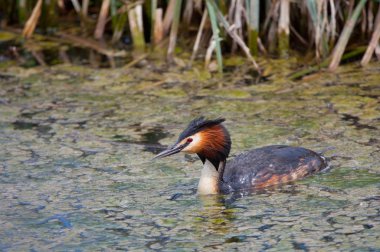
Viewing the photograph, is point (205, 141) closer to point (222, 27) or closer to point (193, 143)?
point (193, 143)

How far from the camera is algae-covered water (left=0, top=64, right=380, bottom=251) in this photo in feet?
14.8

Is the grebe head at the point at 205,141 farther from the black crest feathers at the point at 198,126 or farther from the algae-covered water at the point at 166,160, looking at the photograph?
the algae-covered water at the point at 166,160

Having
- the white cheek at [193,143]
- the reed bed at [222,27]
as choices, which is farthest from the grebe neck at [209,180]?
the reed bed at [222,27]

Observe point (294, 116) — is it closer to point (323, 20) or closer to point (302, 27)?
point (323, 20)

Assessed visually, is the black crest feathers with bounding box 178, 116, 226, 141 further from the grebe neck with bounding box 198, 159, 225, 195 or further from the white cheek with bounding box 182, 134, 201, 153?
the grebe neck with bounding box 198, 159, 225, 195

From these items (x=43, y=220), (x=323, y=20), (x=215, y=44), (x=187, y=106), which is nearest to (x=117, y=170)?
(x=43, y=220)

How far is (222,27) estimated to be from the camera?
25.8ft

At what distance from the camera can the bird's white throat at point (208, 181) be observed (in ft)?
16.9

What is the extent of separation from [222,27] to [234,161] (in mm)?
2585

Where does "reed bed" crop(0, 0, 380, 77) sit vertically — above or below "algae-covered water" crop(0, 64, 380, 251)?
above

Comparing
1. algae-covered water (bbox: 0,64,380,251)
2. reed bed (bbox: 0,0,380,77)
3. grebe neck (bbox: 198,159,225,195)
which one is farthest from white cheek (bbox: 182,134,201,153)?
reed bed (bbox: 0,0,380,77)

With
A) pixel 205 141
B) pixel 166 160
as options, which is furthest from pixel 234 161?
pixel 166 160

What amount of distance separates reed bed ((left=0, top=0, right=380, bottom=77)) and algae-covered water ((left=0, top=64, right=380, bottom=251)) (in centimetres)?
29

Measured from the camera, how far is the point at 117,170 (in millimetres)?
5672
